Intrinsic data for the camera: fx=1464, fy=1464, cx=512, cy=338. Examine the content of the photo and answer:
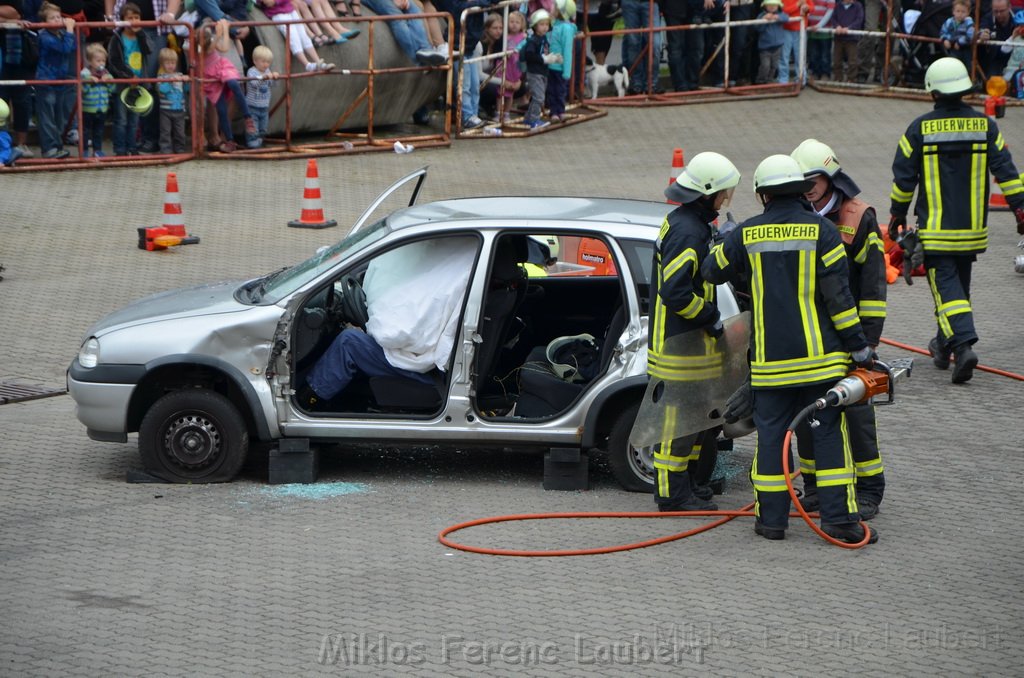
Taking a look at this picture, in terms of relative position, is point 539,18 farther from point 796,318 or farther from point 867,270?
point 796,318

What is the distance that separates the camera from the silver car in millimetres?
7293

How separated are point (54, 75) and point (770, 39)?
33.5 ft

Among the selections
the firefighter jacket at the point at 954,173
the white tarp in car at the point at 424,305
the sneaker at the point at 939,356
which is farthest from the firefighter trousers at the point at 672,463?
the sneaker at the point at 939,356

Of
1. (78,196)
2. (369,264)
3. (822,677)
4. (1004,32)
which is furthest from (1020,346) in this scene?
(1004,32)

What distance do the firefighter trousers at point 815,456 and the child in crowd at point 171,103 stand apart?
1083 centimetres

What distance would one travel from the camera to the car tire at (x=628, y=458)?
7.31 m

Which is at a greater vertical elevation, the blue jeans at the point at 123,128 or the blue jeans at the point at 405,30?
the blue jeans at the point at 405,30

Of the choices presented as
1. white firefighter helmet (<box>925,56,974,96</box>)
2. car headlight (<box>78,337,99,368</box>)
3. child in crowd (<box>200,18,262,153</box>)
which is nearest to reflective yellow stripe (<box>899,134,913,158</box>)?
white firefighter helmet (<box>925,56,974,96</box>)

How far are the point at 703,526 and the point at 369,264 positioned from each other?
220cm

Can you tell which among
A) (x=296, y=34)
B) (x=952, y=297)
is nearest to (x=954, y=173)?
(x=952, y=297)

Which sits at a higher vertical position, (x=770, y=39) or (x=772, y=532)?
(x=770, y=39)

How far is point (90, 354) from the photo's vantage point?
7547 mm

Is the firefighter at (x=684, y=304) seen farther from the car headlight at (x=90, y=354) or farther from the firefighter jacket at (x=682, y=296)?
the car headlight at (x=90, y=354)

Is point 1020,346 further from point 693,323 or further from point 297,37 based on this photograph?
point 297,37
